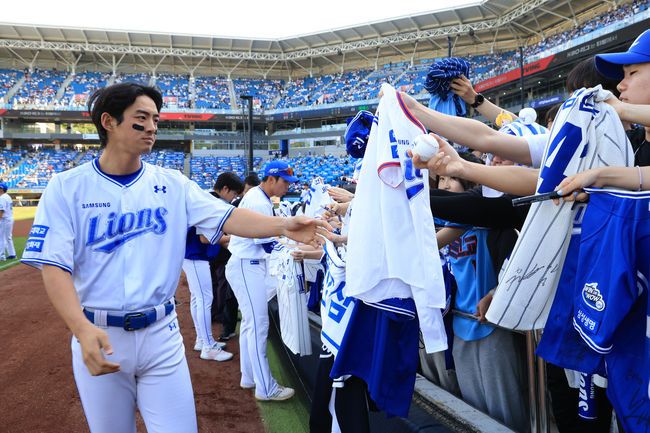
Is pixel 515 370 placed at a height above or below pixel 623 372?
below

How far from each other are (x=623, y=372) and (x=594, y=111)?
0.85m

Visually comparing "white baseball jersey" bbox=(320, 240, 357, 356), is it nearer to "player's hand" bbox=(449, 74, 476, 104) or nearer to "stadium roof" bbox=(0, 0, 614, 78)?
"player's hand" bbox=(449, 74, 476, 104)

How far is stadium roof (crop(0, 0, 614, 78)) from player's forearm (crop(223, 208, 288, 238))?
1236 inches

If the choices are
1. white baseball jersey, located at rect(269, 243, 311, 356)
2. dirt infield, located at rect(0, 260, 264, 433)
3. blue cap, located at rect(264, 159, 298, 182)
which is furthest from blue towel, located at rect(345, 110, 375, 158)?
dirt infield, located at rect(0, 260, 264, 433)

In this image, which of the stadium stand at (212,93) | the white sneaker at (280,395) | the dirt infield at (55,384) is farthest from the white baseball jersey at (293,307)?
the stadium stand at (212,93)

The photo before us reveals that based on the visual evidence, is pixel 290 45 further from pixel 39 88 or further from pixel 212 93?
pixel 39 88

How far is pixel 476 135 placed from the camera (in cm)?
173

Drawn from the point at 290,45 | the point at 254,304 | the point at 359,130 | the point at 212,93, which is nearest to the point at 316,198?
the point at 254,304

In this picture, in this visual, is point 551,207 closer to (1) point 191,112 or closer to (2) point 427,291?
(2) point 427,291

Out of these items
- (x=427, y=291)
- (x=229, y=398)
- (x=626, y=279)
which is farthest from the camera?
(x=229, y=398)

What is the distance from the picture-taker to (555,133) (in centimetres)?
146

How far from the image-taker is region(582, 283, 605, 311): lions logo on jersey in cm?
122

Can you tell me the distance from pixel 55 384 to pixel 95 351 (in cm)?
324

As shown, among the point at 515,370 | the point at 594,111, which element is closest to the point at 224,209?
the point at 594,111
